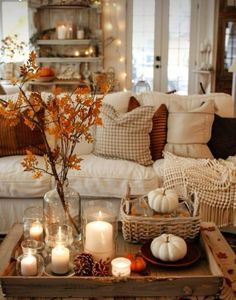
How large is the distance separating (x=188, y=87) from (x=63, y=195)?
5902 mm

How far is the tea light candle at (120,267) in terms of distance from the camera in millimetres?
1596

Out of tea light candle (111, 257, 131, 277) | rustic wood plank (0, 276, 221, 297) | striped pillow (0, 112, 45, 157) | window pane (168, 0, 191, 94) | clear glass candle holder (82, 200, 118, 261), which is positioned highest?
window pane (168, 0, 191, 94)

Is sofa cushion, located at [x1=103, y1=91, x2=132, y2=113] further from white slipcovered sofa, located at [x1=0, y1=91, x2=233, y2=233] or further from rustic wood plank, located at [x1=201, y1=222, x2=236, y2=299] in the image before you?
rustic wood plank, located at [x1=201, y1=222, x2=236, y2=299]

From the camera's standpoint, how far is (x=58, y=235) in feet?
5.99

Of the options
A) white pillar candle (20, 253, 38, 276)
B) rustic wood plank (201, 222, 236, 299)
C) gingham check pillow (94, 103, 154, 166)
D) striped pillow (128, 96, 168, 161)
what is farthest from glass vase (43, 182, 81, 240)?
striped pillow (128, 96, 168, 161)

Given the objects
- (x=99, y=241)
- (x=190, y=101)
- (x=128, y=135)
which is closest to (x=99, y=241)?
(x=99, y=241)

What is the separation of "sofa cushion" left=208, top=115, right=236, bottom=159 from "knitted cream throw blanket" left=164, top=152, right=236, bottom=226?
0.36m

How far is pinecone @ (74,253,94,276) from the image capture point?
162 centimetres

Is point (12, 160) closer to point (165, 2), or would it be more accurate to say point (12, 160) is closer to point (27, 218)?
point (27, 218)

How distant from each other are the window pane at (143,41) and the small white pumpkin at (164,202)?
5.40 meters

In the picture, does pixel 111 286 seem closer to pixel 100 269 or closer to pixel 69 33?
pixel 100 269

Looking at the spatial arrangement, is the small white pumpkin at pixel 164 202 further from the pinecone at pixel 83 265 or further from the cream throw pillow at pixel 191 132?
the cream throw pillow at pixel 191 132

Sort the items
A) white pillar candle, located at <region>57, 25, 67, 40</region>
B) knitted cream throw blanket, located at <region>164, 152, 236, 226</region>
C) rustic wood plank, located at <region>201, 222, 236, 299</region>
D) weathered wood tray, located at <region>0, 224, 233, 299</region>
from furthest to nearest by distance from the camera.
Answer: white pillar candle, located at <region>57, 25, 67, 40</region> → knitted cream throw blanket, located at <region>164, 152, 236, 226</region> → rustic wood plank, located at <region>201, 222, 236, 299</region> → weathered wood tray, located at <region>0, 224, 233, 299</region>

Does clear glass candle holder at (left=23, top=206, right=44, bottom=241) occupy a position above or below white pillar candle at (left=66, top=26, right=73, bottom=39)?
below
